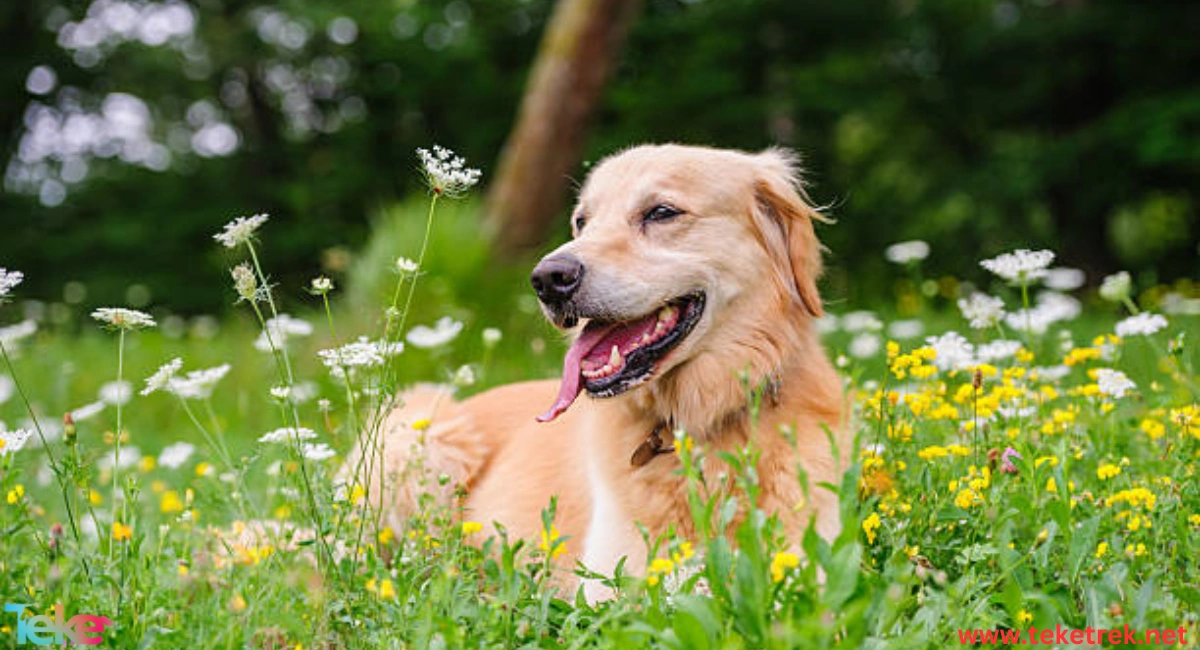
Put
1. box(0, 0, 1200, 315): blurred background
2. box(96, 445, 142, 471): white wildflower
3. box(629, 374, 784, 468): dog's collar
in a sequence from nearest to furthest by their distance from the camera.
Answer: box(629, 374, 784, 468): dog's collar
box(96, 445, 142, 471): white wildflower
box(0, 0, 1200, 315): blurred background

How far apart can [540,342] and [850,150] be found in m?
18.1

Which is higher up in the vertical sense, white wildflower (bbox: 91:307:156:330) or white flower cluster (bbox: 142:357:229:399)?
white wildflower (bbox: 91:307:156:330)

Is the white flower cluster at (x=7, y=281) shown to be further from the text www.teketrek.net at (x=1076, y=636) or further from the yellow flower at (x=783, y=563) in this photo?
the text www.teketrek.net at (x=1076, y=636)

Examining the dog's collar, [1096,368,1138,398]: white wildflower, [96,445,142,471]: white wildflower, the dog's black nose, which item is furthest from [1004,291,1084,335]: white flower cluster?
[96,445,142,471]: white wildflower

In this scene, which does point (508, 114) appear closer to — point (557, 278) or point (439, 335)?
point (439, 335)

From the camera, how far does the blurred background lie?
15695mm

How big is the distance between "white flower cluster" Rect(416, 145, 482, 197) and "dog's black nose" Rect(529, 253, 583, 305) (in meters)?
0.42

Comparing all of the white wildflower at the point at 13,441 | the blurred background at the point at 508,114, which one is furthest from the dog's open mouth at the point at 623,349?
the blurred background at the point at 508,114

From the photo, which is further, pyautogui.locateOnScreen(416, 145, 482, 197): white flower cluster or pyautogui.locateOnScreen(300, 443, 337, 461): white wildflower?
pyautogui.locateOnScreen(300, 443, 337, 461): white wildflower

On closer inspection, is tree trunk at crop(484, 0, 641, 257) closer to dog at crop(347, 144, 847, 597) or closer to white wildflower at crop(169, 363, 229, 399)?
dog at crop(347, 144, 847, 597)

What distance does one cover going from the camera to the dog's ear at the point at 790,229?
3.34 m

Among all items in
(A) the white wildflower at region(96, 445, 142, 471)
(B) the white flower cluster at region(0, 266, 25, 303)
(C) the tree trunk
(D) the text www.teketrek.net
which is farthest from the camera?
(C) the tree trunk

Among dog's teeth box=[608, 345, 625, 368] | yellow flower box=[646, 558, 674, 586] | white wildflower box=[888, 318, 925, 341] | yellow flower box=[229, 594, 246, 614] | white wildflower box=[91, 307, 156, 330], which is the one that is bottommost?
white wildflower box=[888, 318, 925, 341]

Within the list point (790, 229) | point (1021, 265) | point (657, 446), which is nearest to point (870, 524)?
point (657, 446)
